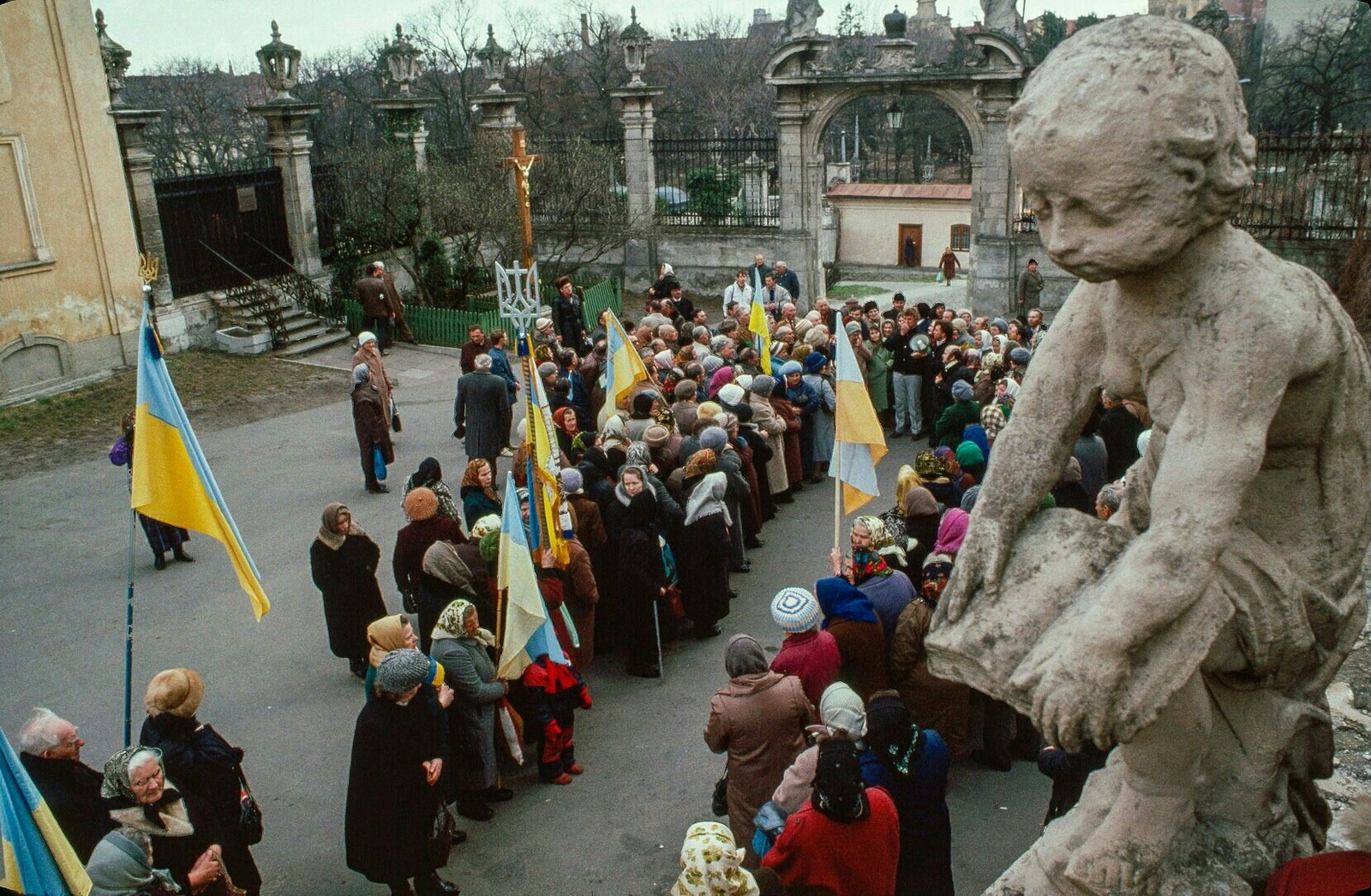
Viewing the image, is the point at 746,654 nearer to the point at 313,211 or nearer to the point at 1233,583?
the point at 1233,583

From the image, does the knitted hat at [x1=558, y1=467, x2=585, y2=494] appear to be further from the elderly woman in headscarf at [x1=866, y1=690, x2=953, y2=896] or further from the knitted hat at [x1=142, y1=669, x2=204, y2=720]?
the elderly woman in headscarf at [x1=866, y1=690, x2=953, y2=896]

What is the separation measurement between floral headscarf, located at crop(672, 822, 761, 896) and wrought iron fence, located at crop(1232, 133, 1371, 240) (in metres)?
17.3

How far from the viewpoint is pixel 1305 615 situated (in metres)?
2.93

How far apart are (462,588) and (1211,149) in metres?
5.86

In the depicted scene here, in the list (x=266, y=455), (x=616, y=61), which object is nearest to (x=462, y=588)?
(x=266, y=455)

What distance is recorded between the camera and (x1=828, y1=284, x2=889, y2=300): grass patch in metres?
28.2

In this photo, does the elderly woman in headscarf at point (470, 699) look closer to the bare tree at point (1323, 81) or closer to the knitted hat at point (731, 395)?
the knitted hat at point (731, 395)

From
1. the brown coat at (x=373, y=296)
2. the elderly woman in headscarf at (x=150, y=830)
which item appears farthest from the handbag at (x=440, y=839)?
the brown coat at (x=373, y=296)

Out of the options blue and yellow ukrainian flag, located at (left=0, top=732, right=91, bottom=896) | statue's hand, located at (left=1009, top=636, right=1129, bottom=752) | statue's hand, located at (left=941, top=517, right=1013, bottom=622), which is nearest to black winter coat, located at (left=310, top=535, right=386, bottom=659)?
blue and yellow ukrainian flag, located at (left=0, top=732, right=91, bottom=896)

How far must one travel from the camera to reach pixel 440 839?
612cm

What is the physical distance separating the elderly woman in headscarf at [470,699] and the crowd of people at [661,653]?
0.05 ft

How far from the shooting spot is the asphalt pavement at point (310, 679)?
662 cm

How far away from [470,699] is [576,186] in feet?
59.4

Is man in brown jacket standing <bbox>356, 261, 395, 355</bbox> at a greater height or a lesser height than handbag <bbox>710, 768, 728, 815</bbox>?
greater
